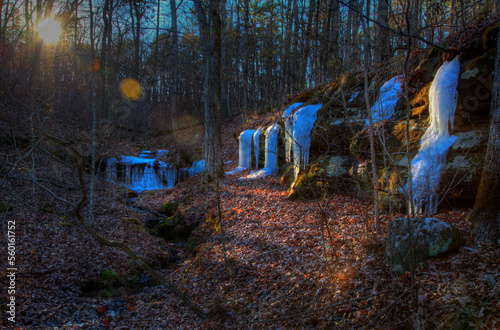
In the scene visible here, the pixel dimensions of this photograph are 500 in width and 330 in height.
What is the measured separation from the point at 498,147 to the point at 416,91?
406cm

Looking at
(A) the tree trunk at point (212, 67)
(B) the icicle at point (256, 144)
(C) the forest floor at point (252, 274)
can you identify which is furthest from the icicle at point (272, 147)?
(C) the forest floor at point (252, 274)

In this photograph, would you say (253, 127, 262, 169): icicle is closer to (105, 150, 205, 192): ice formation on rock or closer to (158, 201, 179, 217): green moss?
(158, 201, 179, 217): green moss

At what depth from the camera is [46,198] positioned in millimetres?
8289

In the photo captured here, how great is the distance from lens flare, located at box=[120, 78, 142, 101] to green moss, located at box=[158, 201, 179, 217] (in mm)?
14344

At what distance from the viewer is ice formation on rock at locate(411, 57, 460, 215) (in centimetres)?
514

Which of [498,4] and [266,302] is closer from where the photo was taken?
[266,302]

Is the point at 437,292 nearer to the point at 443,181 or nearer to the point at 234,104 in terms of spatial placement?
the point at 443,181

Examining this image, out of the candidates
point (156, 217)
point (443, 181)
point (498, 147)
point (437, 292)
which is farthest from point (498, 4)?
point (156, 217)

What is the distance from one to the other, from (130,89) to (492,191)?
2436 cm

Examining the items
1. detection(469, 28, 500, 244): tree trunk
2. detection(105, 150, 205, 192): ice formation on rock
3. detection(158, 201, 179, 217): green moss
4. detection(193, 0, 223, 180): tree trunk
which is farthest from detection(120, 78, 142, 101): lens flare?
detection(469, 28, 500, 244): tree trunk

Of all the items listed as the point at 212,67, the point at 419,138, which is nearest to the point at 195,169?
the point at 212,67

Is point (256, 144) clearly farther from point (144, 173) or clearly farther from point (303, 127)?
point (144, 173)

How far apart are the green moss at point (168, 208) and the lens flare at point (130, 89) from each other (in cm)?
1434

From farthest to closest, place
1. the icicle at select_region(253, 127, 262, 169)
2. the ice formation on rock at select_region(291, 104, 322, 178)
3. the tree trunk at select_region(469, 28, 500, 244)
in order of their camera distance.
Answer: the icicle at select_region(253, 127, 262, 169)
the ice formation on rock at select_region(291, 104, 322, 178)
the tree trunk at select_region(469, 28, 500, 244)
